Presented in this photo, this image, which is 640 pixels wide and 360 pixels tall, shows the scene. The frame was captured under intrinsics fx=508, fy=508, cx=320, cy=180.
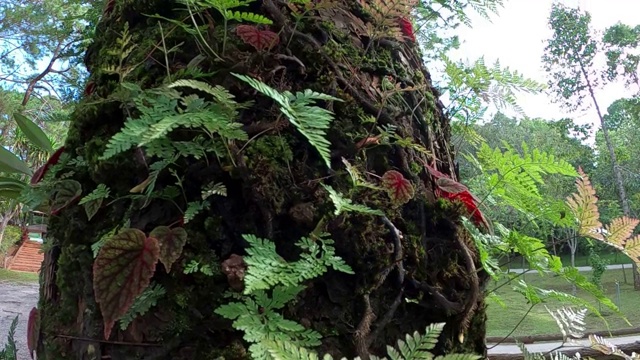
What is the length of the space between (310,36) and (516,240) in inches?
17.1

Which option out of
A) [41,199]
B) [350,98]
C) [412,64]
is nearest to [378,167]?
[350,98]

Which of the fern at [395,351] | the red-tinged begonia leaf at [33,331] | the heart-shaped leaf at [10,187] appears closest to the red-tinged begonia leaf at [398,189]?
the fern at [395,351]

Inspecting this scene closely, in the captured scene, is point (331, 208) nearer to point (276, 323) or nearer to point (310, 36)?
point (276, 323)

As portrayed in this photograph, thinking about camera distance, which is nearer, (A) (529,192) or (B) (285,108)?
(B) (285,108)

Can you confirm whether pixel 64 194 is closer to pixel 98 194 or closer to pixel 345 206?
pixel 98 194

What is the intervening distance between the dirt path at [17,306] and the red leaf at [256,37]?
158 inches

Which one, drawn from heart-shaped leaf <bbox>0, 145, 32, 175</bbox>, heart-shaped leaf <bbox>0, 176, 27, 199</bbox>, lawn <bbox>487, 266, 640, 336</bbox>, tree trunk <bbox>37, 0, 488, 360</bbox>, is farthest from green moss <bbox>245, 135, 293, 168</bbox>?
lawn <bbox>487, 266, 640, 336</bbox>

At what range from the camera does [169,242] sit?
0.52 m

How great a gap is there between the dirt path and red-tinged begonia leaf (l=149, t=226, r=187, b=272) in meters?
3.97

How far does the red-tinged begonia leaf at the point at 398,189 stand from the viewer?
1.90ft

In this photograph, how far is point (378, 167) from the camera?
25.6 inches

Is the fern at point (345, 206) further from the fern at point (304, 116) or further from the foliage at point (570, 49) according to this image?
the foliage at point (570, 49)

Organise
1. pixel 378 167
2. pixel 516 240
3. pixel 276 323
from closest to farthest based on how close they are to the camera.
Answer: pixel 276 323 < pixel 378 167 < pixel 516 240

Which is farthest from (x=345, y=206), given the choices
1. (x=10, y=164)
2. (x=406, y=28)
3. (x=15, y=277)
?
(x=15, y=277)
